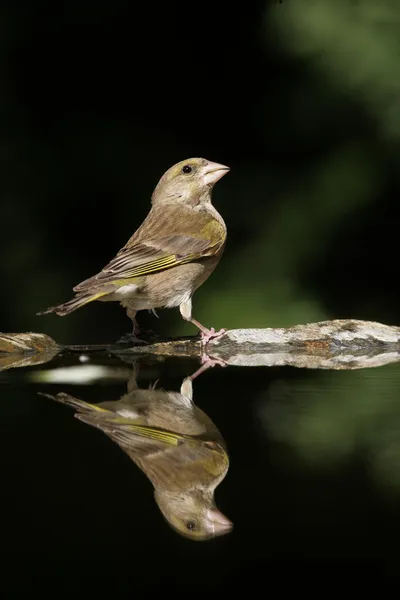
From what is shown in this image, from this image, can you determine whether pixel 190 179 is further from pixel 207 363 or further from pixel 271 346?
pixel 207 363

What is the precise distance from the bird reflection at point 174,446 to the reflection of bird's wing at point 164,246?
1.77 metres

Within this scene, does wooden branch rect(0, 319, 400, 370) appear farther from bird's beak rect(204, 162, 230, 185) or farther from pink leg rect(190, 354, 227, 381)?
bird's beak rect(204, 162, 230, 185)

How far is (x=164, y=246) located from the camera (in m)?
3.92

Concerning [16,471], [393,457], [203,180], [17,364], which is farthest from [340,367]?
[203,180]

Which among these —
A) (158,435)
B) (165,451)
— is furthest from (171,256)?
(165,451)

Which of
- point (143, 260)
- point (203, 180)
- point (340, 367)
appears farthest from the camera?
point (203, 180)

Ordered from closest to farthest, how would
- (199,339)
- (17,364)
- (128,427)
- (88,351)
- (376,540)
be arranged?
(376,540)
(128,427)
(17,364)
(88,351)
(199,339)

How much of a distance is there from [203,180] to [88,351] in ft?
5.43

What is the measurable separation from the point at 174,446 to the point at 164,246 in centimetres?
262

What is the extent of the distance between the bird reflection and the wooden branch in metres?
0.76

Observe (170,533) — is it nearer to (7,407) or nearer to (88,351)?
(7,407)

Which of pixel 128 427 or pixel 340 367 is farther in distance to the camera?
pixel 340 367

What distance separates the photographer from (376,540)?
937 mm

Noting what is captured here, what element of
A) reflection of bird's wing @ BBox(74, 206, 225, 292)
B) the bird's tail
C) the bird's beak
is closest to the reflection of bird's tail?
the bird's tail
